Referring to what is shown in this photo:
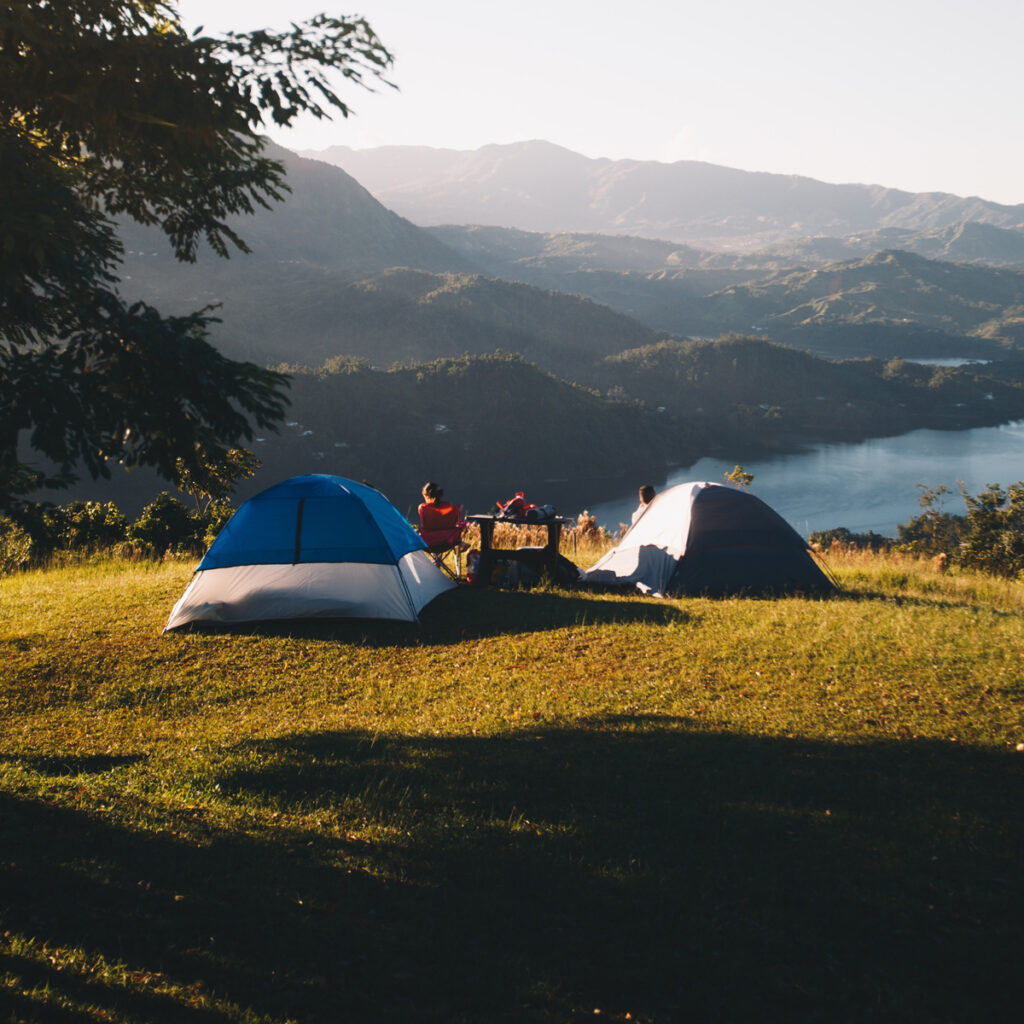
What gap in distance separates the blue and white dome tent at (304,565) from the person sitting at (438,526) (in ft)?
5.28

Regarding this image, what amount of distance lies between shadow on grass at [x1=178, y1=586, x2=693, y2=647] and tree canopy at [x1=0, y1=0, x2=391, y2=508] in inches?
109

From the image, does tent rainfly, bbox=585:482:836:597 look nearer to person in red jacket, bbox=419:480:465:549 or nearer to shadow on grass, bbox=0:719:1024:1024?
person in red jacket, bbox=419:480:465:549

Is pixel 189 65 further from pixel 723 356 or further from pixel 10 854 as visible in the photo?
pixel 723 356

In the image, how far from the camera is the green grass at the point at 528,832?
3.07 meters

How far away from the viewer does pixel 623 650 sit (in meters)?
8.05

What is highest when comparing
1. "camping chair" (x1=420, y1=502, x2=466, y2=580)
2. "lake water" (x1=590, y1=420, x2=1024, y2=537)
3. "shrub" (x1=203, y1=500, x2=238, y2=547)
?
"camping chair" (x1=420, y1=502, x2=466, y2=580)

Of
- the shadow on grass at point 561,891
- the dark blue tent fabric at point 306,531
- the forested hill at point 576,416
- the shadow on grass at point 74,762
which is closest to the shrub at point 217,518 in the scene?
the dark blue tent fabric at point 306,531

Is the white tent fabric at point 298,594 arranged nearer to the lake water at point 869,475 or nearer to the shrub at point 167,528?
the shrub at point 167,528

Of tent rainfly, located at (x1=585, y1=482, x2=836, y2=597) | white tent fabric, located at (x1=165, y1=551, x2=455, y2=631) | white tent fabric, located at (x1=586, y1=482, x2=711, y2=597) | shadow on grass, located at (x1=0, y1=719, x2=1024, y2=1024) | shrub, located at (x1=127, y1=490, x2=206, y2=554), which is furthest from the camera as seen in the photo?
shrub, located at (x1=127, y1=490, x2=206, y2=554)

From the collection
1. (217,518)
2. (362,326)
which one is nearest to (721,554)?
(217,518)

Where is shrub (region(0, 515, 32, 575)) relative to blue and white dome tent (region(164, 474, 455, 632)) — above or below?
below

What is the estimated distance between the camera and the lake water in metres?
83.1

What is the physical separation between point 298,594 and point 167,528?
9.19 m

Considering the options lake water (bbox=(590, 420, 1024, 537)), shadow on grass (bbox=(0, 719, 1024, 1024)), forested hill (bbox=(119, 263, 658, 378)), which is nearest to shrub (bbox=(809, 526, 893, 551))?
shadow on grass (bbox=(0, 719, 1024, 1024))
